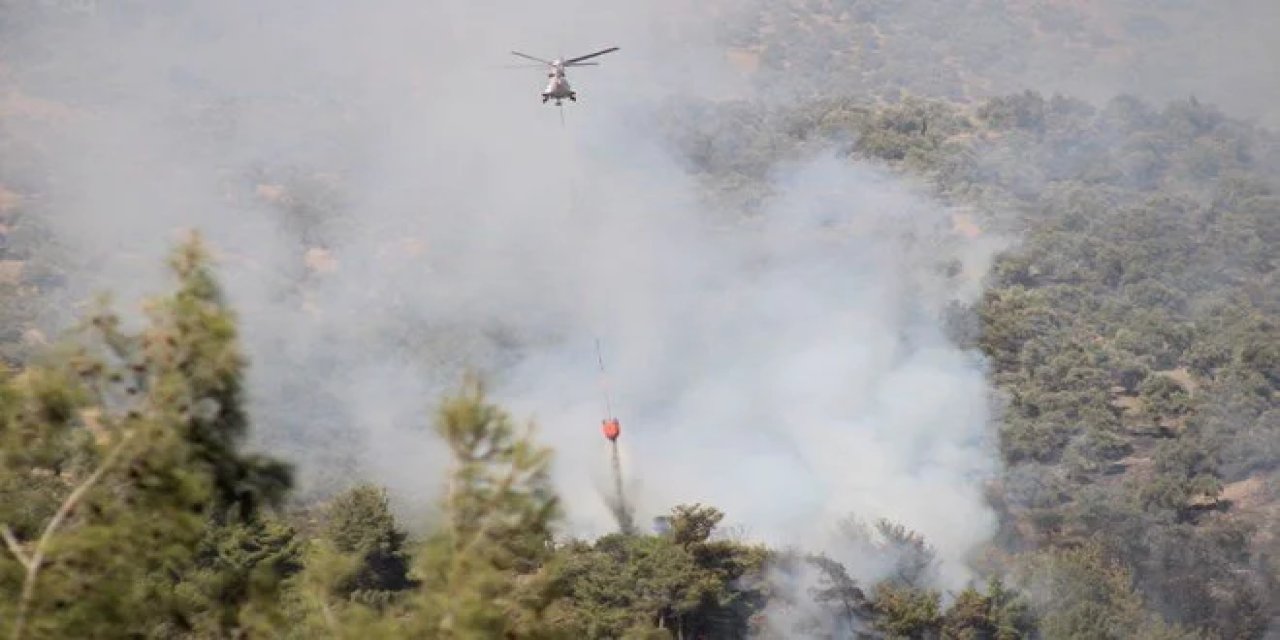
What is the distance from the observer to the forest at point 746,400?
39.1 feet

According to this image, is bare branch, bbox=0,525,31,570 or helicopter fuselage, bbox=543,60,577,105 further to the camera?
helicopter fuselage, bbox=543,60,577,105

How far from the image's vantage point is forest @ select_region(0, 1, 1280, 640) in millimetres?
11914

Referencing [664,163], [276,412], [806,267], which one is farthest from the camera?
[664,163]

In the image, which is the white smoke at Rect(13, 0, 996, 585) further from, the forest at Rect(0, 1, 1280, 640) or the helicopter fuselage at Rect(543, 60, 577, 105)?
the helicopter fuselage at Rect(543, 60, 577, 105)

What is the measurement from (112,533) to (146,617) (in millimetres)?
1943

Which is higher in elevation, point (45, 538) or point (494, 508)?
point (494, 508)

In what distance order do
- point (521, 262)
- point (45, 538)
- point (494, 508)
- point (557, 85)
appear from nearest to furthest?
point (45, 538) → point (494, 508) → point (557, 85) → point (521, 262)

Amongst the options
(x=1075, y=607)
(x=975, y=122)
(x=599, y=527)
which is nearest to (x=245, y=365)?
(x=1075, y=607)

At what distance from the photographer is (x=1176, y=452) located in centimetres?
4312

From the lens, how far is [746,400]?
4628 centimetres

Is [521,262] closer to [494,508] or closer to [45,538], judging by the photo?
[494,508]

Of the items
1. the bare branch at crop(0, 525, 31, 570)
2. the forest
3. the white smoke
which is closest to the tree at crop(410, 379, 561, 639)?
the forest

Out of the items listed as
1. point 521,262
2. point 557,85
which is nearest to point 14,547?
point 557,85

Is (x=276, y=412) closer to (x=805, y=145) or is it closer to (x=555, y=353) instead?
(x=555, y=353)
